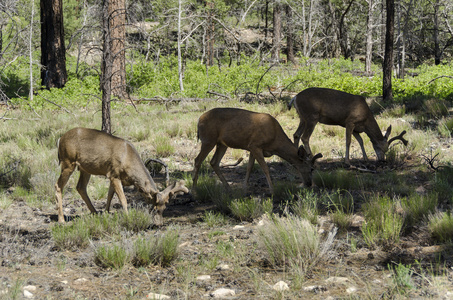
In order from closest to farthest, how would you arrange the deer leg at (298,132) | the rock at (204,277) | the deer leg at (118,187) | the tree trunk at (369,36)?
the rock at (204,277) → the deer leg at (118,187) → the deer leg at (298,132) → the tree trunk at (369,36)

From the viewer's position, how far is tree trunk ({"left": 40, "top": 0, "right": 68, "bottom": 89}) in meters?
21.6

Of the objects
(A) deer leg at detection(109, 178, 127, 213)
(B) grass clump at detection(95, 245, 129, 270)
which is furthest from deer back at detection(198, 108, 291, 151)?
(B) grass clump at detection(95, 245, 129, 270)

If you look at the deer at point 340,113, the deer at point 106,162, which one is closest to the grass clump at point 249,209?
the deer at point 106,162

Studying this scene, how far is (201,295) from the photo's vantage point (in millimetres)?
5121

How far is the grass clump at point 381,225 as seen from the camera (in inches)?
246

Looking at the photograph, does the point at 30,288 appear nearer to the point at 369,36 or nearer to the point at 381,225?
the point at 381,225

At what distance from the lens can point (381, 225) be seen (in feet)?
21.6

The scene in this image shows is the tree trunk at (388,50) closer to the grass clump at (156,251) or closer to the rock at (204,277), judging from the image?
the grass clump at (156,251)

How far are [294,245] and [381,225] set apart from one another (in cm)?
149

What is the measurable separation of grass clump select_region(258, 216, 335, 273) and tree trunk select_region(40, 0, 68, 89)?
18.0 meters

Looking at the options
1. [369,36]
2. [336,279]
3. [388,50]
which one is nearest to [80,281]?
[336,279]

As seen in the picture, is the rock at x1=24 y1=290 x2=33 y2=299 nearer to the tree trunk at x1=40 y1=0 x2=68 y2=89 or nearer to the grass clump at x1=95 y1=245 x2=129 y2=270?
the grass clump at x1=95 y1=245 x2=129 y2=270

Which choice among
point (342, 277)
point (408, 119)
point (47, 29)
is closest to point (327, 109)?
point (408, 119)

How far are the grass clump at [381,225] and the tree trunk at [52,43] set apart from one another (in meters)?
17.9
